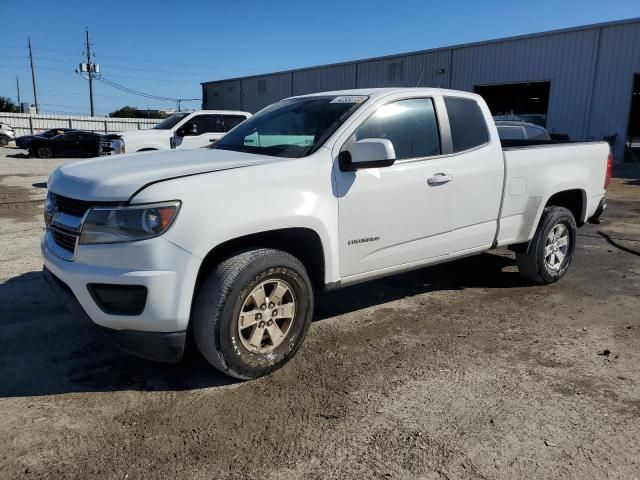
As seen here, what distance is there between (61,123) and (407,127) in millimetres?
43572

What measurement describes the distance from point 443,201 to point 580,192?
2311mm

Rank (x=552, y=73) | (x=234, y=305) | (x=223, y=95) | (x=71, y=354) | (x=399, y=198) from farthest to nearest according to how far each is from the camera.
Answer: (x=223, y=95) → (x=552, y=73) → (x=399, y=198) → (x=71, y=354) → (x=234, y=305)

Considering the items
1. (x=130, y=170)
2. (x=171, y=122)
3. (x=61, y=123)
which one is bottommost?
(x=130, y=170)

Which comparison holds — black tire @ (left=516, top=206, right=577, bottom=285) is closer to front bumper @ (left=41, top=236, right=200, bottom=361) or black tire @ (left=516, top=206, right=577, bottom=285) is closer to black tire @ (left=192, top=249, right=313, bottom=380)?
black tire @ (left=192, top=249, right=313, bottom=380)

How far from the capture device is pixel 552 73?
71.5 ft

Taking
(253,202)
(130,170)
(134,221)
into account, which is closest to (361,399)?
(253,202)

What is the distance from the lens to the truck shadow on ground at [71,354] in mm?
3297

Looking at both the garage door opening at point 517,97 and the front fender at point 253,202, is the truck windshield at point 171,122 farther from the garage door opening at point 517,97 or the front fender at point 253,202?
the garage door opening at point 517,97

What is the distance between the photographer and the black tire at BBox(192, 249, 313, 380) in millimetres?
3064

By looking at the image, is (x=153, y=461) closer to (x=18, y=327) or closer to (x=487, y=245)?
(x=18, y=327)

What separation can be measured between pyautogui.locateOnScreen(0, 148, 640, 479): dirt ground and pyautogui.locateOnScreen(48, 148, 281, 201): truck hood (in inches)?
47.0

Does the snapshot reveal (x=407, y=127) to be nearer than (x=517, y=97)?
Yes

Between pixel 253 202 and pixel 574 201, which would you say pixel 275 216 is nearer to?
pixel 253 202

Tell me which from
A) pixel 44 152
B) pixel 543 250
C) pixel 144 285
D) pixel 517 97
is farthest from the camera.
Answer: pixel 517 97
